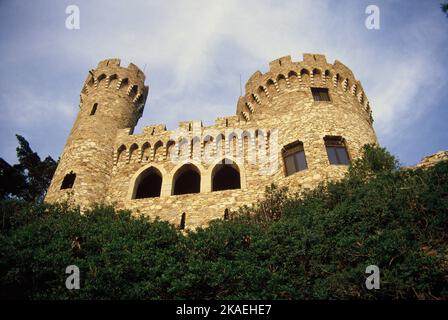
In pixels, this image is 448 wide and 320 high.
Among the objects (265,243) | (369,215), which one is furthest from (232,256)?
(369,215)

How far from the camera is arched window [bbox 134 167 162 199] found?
582 inches

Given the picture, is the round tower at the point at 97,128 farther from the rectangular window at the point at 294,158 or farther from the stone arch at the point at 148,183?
the rectangular window at the point at 294,158

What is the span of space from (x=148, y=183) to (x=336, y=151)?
8558 mm

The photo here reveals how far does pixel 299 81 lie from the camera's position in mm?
16125

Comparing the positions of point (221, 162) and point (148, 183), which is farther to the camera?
point (148, 183)

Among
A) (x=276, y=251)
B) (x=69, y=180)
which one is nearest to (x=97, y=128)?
(x=69, y=180)

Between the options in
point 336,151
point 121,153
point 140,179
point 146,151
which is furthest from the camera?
point 121,153

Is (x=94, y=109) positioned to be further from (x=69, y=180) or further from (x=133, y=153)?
(x=69, y=180)

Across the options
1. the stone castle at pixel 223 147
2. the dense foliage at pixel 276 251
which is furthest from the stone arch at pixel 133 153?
the dense foliage at pixel 276 251

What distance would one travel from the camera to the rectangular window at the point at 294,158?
1280 centimetres

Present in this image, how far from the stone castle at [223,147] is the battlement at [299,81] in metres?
0.05

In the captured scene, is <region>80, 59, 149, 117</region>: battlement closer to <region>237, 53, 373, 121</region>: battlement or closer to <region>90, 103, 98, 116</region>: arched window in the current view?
<region>90, 103, 98, 116</region>: arched window

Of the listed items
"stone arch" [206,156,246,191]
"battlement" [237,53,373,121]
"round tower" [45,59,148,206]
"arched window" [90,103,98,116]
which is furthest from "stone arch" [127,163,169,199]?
"battlement" [237,53,373,121]

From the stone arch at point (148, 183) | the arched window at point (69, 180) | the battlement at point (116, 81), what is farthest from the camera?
the battlement at point (116, 81)
